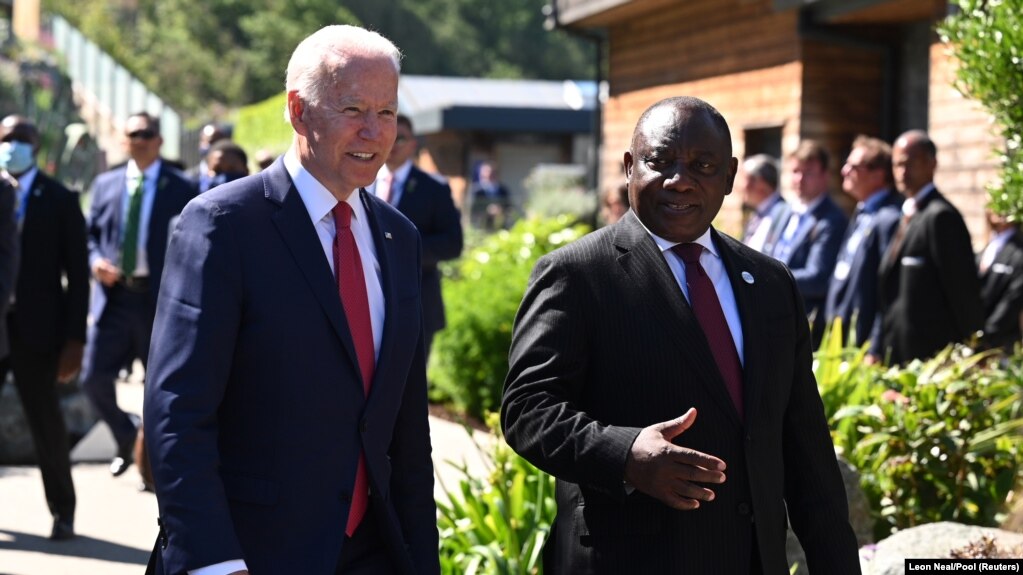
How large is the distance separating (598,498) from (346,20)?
80.2 m

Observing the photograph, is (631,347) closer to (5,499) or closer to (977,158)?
(5,499)

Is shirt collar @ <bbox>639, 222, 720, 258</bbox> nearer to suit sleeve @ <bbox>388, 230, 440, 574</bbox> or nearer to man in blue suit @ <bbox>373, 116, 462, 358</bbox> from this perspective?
suit sleeve @ <bbox>388, 230, 440, 574</bbox>

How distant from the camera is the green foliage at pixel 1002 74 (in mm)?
5500

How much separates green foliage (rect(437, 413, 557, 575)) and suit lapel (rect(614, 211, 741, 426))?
7.08 feet

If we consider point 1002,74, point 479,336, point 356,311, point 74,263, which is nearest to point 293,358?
point 356,311

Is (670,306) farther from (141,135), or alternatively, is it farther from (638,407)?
(141,135)

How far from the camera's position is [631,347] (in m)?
3.37

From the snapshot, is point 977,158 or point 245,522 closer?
point 245,522

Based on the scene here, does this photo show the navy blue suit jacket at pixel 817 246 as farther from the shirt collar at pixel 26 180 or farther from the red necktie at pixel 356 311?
the red necktie at pixel 356 311

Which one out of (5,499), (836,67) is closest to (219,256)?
(5,499)

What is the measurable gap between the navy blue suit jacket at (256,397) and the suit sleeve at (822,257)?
5.57m

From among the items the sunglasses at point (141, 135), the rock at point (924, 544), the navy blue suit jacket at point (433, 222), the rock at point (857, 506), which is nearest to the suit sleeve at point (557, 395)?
the rock at point (924, 544)

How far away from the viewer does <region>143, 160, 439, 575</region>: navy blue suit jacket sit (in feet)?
9.91

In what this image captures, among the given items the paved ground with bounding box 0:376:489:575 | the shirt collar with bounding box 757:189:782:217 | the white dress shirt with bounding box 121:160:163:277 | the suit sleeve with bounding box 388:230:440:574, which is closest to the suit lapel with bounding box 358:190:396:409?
the suit sleeve with bounding box 388:230:440:574
